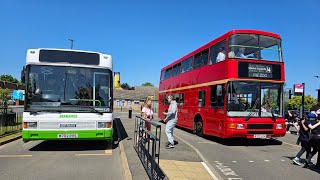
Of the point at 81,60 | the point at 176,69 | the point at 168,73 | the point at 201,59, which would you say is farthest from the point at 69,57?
the point at 168,73

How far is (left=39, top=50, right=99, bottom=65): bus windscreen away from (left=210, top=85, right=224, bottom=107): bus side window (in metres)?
5.12

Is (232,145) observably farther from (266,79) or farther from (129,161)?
(129,161)

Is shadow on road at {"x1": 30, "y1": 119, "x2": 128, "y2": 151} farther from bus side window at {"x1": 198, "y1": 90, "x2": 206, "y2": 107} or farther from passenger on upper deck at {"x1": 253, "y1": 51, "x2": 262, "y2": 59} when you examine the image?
passenger on upper deck at {"x1": 253, "y1": 51, "x2": 262, "y2": 59}

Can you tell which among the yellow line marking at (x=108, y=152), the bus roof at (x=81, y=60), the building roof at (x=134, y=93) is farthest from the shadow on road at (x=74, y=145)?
the building roof at (x=134, y=93)

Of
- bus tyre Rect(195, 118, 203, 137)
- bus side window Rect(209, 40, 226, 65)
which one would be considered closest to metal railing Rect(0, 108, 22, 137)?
bus tyre Rect(195, 118, 203, 137)

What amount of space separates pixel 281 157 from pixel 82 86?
Answer: 6.72 meters

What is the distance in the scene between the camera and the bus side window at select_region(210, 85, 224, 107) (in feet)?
42.7

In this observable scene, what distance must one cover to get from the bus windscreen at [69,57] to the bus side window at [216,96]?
5122 mm

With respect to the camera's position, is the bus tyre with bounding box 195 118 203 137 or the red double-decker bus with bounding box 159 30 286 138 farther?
the bus tyre with bounding box 195 118 203 137

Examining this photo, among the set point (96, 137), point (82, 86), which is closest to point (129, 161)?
point (96, 137)

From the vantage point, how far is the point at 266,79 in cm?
1284

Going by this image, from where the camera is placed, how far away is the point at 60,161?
8.80 metres

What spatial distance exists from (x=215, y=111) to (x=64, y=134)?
6.40 metres

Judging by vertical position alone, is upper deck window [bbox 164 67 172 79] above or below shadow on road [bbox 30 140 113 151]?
above
